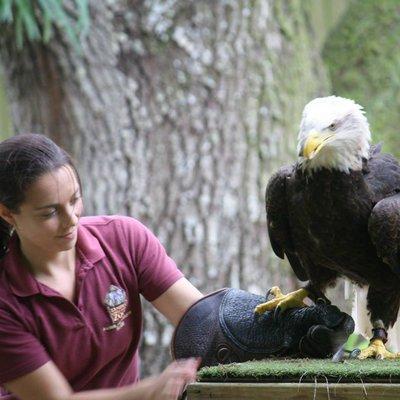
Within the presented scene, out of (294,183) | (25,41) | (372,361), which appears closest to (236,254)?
(25,41)

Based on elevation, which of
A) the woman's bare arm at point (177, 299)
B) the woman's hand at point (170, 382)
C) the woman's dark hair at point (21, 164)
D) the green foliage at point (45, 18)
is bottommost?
the woman's hand at point (170, 382)

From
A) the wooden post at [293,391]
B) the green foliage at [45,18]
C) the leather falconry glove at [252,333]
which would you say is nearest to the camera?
the wooden post at [293,391]

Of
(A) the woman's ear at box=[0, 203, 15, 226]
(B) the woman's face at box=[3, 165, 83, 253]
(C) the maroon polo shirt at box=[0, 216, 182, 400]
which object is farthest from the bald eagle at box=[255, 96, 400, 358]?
(A) the woman's ear at box=[0, 203, 15, 226]

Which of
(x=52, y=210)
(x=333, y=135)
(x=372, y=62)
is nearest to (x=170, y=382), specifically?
(x=52, y=210)

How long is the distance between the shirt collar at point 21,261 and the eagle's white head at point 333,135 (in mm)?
642

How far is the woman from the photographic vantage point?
8.21ft

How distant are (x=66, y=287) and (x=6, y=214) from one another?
26cm

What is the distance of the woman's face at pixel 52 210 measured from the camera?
250cm

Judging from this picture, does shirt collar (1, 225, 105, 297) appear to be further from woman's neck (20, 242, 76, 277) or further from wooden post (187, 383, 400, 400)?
wooden post (187, 383, 400, 400)

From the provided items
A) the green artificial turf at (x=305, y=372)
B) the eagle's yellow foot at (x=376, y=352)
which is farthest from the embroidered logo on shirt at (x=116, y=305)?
the eagle's yellow foot at (x=376, y=352)

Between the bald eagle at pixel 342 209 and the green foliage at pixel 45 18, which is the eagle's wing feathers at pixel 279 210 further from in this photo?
the green foliage at pixel 45 18

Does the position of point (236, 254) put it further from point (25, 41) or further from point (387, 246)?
point (387, 246)

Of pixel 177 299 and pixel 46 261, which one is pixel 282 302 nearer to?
pixel 177 299

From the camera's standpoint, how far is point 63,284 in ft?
8.75
